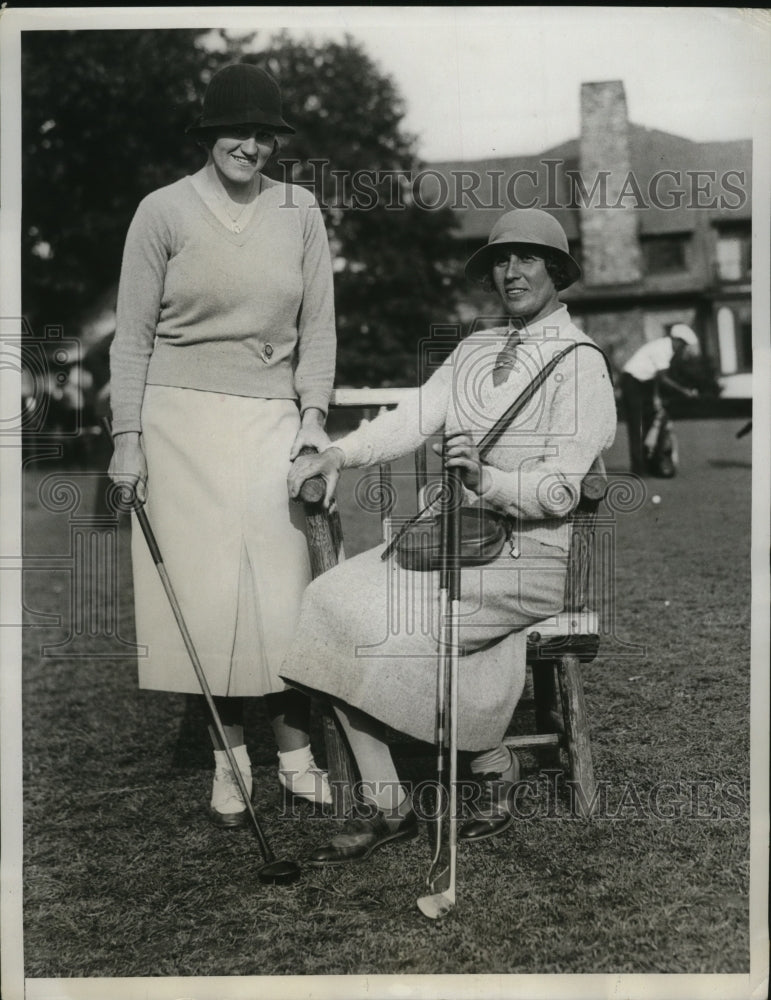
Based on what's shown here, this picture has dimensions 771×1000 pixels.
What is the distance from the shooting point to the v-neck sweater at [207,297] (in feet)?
11.5

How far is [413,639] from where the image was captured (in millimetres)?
3295

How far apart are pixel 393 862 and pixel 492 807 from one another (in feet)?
1.38

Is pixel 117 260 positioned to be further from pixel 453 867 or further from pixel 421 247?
pixel 453 867

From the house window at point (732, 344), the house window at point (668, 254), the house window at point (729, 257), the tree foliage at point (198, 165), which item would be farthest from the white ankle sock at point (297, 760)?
the house window at point (668, 254)

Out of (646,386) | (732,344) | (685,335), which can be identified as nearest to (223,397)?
(646,386)

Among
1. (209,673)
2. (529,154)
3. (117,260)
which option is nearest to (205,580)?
(209,673)

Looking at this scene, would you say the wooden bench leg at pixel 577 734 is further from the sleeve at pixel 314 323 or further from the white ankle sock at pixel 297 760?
the sleeve at pixel 314 323

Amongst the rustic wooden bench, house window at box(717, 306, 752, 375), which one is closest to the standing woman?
the rustic wooden bench

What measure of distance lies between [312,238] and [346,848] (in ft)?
6.57

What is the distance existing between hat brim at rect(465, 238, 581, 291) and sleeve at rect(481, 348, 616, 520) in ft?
1.12

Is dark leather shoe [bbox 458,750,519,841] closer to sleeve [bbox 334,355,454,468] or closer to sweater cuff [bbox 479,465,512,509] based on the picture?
sweater cuff [bbox 479,465,512,509]

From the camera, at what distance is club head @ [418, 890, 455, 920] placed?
3070 millimetres

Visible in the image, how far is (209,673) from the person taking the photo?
3639 millimetres

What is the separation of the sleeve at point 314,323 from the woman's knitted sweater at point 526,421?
7.8 inches
